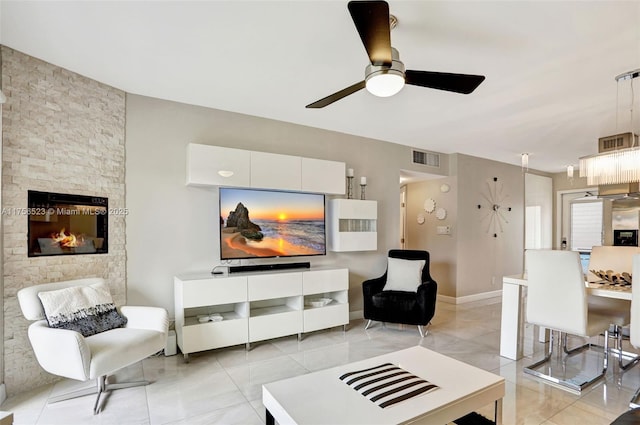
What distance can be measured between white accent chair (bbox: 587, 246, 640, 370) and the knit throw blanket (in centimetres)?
423

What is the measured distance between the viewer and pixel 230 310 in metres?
3.61

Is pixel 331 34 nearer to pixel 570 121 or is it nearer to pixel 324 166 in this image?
pixel 324 166

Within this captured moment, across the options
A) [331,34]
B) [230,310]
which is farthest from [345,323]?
[331,34]

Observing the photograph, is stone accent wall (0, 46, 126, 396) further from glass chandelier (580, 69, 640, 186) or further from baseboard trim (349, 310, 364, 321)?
glass chandelier (580, 69, 640, 186)

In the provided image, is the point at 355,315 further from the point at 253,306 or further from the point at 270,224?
the point at 270,224

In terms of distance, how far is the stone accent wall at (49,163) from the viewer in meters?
2.45

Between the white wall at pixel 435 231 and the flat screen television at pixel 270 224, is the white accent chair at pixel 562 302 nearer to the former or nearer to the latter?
the flat screen television at pixel 270 224

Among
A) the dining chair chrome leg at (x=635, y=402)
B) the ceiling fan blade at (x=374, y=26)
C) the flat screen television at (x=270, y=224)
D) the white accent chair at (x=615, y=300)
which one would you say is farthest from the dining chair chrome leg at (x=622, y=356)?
the ceiling fan blade at (x=374, y=26)

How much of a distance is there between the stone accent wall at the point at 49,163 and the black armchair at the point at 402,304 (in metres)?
2.67

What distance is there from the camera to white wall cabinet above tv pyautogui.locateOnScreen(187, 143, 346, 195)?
128 inches

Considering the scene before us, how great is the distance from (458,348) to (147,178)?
3.64m

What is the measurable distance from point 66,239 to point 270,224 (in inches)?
73.6

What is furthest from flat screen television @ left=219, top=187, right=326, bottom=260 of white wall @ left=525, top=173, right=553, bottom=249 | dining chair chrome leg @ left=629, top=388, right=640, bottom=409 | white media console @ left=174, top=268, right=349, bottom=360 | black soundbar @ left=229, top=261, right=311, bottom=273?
white wall @ left=525, top=173, right=553, bottom=249

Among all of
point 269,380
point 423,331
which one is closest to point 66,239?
point 269,380
